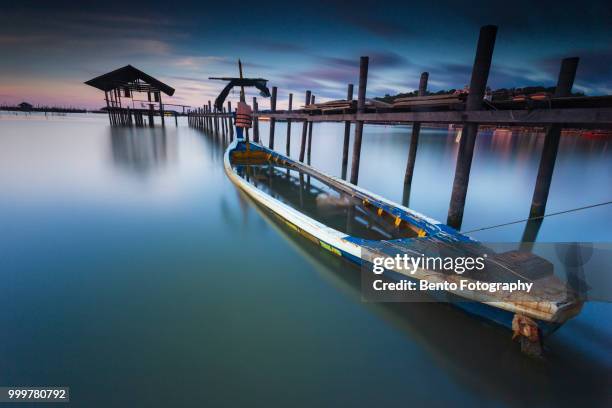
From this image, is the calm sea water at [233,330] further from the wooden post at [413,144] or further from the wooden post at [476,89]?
the wooden post at [413,144]

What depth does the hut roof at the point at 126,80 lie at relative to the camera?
32.7 m

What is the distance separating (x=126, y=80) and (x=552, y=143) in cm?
4384

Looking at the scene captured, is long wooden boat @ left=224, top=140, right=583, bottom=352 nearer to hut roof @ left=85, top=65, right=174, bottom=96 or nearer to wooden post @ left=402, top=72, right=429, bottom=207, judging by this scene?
wooden post @ left=402, top=72, right=429, bottom=207

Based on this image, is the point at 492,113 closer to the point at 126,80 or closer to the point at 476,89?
the point at 476,89

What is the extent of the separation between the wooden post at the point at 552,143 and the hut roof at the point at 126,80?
40736 mm

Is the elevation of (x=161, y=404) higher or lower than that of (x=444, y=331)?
lower

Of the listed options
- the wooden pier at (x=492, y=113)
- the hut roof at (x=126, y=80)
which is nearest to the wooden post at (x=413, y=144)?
the wooden pier at (x=492, y=113)

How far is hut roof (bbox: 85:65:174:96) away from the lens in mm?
32688

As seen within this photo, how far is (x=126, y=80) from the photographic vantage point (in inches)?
1377

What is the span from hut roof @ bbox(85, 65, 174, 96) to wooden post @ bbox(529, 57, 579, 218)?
134 feet

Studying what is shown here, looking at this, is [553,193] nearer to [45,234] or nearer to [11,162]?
[45,234]

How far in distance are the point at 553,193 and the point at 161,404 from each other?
18060 millimetres

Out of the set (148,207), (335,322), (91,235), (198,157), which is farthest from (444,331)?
(198,157)

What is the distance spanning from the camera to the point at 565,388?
317 centimetres
